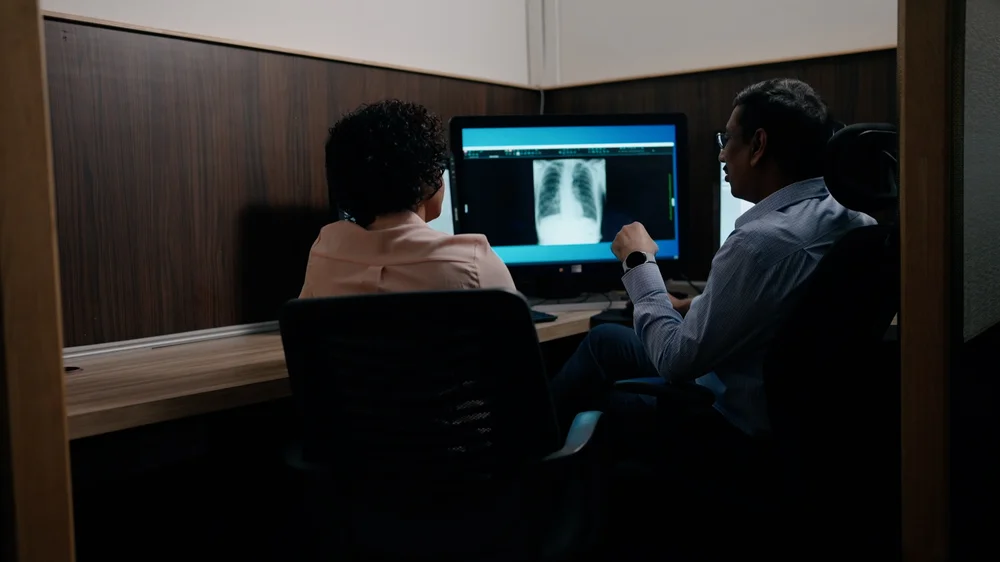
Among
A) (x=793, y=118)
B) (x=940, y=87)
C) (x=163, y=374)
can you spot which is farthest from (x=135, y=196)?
(x=940, y=87)

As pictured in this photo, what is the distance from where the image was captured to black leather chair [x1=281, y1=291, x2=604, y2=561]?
1114mm

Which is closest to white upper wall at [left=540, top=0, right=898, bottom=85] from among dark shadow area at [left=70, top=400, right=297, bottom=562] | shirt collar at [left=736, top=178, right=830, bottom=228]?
shirt collar at [left=736, top=178, right=830, bottom=228]

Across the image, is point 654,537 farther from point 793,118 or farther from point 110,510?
point 110,510

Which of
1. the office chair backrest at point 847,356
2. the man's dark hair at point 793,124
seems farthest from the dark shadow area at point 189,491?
the man's dark hair at point 793,124

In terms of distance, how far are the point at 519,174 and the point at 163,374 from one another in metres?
1.17

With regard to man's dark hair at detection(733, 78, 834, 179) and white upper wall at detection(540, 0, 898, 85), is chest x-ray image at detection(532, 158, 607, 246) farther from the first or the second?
man's dark hair at detection(733, 78, 834, 179)

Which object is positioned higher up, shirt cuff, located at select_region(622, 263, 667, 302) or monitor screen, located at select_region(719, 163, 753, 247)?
monitor screen, located at select_region(719, 163, 753, 247)

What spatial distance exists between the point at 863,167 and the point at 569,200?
3.62ft

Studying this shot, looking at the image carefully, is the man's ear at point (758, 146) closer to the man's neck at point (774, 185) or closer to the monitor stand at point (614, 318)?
the man's neck at point (774, 185)

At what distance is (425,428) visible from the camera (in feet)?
3.83

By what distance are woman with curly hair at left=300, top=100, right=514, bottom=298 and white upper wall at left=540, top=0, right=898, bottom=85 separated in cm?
132

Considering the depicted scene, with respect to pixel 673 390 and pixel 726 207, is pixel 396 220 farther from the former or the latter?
pixel 726 207

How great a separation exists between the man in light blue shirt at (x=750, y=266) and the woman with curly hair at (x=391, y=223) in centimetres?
39

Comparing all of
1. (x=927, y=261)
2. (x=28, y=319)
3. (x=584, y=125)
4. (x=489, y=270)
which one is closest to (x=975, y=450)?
(x=927, y=261)
